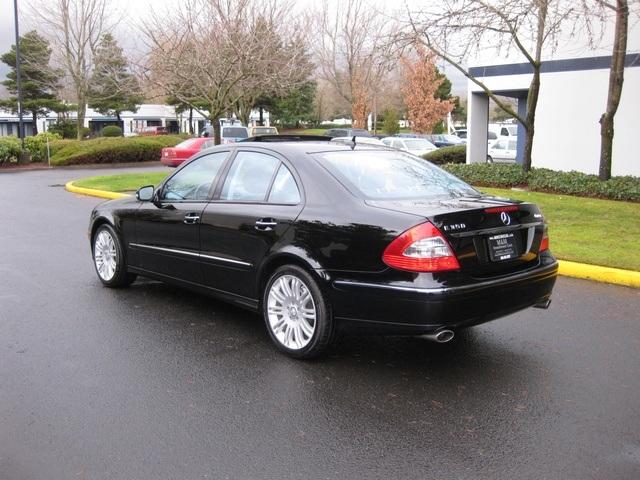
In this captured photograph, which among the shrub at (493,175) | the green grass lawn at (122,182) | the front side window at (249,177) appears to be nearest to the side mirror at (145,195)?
the front side window at (249,177)

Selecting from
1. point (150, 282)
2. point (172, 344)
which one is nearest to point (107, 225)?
point (150, 282)

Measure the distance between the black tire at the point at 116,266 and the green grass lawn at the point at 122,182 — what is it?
1051cm

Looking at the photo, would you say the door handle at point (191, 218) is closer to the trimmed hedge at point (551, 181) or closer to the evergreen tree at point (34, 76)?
the trimmed hedge at point (551, 181)

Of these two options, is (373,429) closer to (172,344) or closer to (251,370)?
(251,370)

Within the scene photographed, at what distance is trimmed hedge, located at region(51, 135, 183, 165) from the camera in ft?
99.0

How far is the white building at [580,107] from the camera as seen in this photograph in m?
15.3

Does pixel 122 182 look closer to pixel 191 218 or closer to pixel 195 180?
pixel 195 180

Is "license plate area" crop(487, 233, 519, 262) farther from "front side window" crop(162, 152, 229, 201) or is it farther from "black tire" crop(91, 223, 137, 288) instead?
"black tire" crop(91, 223, 137, 288)

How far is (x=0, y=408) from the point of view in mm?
4066

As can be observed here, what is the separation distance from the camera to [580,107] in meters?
16.4

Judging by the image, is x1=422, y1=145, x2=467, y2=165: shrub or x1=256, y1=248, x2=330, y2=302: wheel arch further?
x1=422, y1=145, x2=467, y2=165: shrub

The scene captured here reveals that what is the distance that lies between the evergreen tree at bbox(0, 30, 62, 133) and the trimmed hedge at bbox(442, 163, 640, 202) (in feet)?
105

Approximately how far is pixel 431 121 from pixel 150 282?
4663cm

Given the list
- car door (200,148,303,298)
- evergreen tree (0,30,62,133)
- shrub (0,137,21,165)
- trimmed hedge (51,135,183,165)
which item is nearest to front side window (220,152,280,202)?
car door (200,148,303,298)
